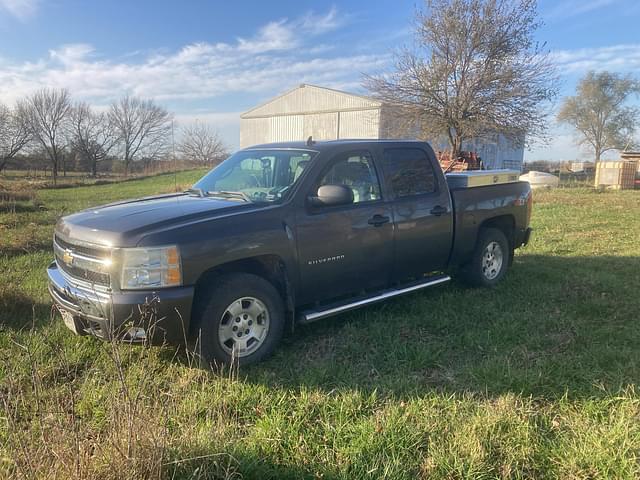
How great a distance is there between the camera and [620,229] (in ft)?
35.5

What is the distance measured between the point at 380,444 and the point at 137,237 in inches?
84.5

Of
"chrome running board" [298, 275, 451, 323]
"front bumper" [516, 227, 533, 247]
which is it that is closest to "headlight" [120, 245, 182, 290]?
"chrome running board" [298, 275, 451, 323]

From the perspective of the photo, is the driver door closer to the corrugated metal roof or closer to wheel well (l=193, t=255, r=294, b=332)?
wheel well (l=193, t=255, r=294, b=332)

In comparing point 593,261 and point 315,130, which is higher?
point 315,130

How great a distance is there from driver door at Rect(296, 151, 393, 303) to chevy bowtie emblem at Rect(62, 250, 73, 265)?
1838mm

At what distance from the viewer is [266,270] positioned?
13.2 feet

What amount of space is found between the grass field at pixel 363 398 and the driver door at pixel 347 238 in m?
0.51

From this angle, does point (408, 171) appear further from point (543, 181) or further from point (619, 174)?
point (619, 174)

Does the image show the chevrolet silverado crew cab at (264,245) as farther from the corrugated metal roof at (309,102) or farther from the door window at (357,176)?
the corrugated metal roof at (309,102)

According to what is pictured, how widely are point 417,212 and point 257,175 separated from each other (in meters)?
1.73

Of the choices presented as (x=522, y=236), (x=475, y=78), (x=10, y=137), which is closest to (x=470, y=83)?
(x=475, y=78)

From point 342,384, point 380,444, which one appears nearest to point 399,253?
point 342,384

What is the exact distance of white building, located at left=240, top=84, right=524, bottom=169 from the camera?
35.8 meters

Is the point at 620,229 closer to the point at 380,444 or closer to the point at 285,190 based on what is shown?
the point at 285,190
